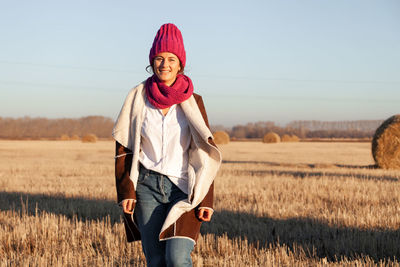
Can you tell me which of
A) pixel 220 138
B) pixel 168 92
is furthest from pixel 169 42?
pixel 220 138

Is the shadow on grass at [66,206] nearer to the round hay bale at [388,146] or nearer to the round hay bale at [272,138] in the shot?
the round hay bale at [388,146]

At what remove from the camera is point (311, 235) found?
5.92 m

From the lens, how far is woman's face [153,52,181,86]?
3.35 metres

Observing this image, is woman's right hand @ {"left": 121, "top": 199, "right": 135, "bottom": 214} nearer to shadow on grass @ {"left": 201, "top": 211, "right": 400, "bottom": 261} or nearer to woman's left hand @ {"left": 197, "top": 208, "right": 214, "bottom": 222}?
woman's left hand @ {"left": 197, "top": 208, "right": 214, "bottom": 222}

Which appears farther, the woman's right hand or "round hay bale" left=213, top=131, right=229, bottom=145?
"round hay bale" left=213, top=131, right=229, bottom=145

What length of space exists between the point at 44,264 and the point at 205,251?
1766 millimetres

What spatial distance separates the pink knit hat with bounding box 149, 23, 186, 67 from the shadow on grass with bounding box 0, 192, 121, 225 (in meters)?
3.93

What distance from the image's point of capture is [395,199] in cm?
867

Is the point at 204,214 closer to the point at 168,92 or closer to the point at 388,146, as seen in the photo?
the point at 168,92

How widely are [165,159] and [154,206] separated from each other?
34 cm

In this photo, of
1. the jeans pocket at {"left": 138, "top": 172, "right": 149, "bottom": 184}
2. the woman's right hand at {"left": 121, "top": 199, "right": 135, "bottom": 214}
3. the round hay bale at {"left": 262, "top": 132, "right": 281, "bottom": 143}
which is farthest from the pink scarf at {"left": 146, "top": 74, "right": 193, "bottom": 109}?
the round hay bale at {"left": 262, "top": 132, "right": 281, "bottom": 143}

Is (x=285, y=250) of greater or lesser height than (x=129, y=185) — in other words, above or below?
below

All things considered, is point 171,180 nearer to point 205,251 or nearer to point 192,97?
point 192,97


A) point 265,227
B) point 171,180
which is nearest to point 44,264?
point 171,180
